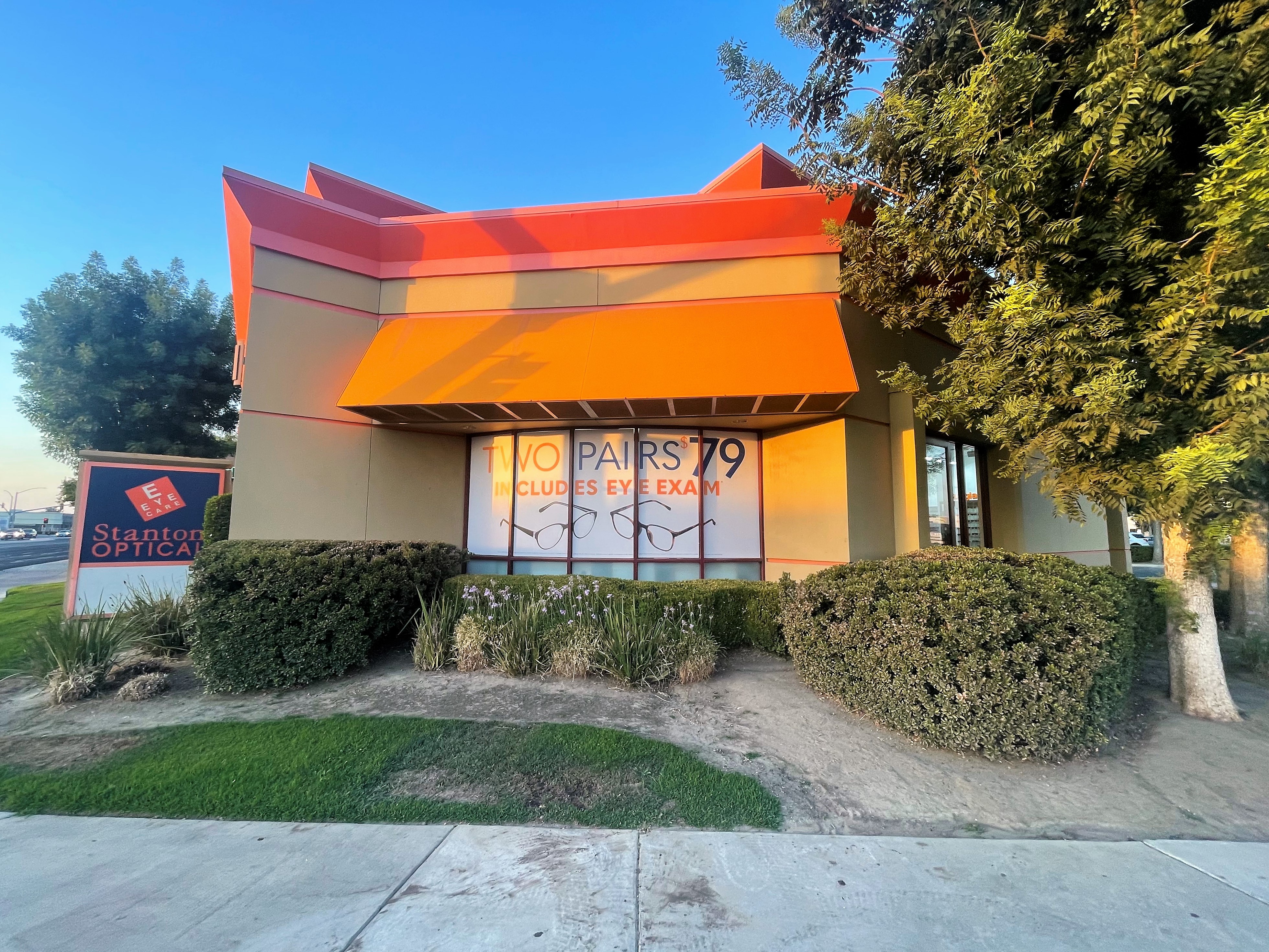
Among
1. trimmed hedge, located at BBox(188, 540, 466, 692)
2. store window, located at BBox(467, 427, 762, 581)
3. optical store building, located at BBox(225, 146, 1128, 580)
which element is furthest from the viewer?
store window, located at BBox(467, 427, 762, 581)

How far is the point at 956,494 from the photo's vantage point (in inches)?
420

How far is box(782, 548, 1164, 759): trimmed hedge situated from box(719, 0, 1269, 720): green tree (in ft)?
3.47

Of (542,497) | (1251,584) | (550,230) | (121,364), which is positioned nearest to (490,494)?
(542,497)

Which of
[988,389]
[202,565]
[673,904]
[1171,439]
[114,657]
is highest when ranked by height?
[988,389]

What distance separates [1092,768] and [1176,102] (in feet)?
18.2

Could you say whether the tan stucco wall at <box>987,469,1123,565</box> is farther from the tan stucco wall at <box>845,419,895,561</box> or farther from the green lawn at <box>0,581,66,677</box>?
the green lawn at <box>0,581,66,677</box>

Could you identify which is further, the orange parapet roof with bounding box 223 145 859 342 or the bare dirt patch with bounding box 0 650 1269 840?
the orange parapet roof with bounding box 223 145 859 342

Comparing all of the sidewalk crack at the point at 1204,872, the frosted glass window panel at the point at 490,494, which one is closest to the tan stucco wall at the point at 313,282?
the frosted glass window panel at the point at 490,494

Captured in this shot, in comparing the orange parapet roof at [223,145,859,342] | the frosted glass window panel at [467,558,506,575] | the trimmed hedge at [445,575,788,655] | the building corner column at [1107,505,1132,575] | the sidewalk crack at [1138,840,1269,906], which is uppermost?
the orange parapet roof at [223,145,859,342]

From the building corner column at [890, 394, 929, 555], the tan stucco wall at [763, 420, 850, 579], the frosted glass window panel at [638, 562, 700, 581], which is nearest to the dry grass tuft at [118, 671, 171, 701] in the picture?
the frosted glass window panel at [638, 562, 700, 581]

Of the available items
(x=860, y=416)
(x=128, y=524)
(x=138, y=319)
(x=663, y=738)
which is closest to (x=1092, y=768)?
(x=663, y=738)

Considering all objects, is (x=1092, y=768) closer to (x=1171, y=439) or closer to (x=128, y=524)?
(x=1171, y=439)

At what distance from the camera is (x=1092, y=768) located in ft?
13.8

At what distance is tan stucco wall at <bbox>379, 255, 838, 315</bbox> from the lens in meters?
8.34
